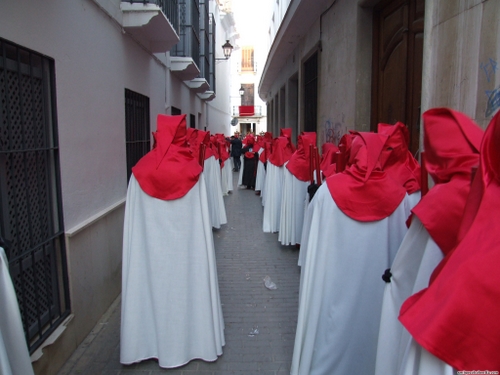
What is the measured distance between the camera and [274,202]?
333 inches

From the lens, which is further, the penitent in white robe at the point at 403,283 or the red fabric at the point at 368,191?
the red fabric at the point at 368,191

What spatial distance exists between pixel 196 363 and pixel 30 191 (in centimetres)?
197

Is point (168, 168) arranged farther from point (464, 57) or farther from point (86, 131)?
point (464, 57)

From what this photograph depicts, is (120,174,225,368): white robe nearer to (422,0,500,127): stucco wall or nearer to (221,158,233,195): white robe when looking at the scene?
(422,0,500,127): stucco wall

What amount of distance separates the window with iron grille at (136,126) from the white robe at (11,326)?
15.2ft

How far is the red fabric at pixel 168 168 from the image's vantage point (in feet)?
11.3

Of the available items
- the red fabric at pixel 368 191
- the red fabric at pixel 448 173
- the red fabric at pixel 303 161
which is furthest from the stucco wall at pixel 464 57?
the red fabric at pixel 303 161

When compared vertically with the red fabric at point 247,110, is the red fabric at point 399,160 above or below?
below

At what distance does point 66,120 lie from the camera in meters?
4.00

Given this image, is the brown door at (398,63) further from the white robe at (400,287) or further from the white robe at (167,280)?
the white robe at (400,287)

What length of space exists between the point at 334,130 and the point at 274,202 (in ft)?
5.83

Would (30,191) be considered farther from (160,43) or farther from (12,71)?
(160,43)

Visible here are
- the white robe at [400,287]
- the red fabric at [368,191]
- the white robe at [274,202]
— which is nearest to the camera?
the white robe at [400,287]

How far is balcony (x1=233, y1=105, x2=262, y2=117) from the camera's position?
146ft
